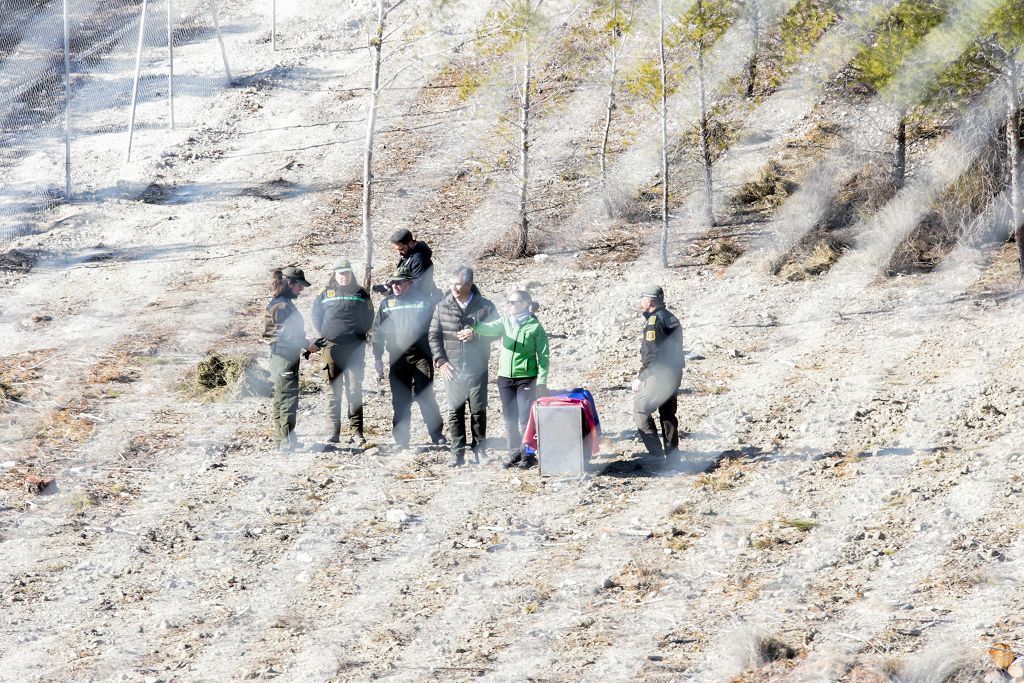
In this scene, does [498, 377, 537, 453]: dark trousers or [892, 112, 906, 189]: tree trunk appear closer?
[498, 377, 537, 453]: dark trousers

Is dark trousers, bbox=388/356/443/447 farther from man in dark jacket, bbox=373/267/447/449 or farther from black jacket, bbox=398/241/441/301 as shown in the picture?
black jacket, bbox=398/241/441/301

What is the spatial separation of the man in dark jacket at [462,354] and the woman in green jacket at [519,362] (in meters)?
0.13

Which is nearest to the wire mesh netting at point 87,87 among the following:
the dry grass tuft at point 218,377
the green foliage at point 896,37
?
the dry grass tuft at point 218,377

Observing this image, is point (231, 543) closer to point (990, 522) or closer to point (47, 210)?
point (990, 522)

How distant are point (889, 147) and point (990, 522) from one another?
10.7 metres

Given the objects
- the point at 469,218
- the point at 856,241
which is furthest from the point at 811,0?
the point at 469,218

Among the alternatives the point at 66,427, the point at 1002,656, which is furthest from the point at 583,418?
the point at 66,427

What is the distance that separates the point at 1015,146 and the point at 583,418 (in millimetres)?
7824

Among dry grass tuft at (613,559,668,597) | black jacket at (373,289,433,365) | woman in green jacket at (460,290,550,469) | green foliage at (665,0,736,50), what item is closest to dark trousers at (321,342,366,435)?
black jacket at (373,289,433,365)

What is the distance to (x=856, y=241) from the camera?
15516 millimetres

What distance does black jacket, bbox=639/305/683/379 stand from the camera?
8867 mm

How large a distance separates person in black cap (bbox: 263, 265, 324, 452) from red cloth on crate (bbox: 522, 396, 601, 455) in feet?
6.41

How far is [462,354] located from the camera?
914cm

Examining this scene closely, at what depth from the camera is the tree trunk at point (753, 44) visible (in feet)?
65.0
